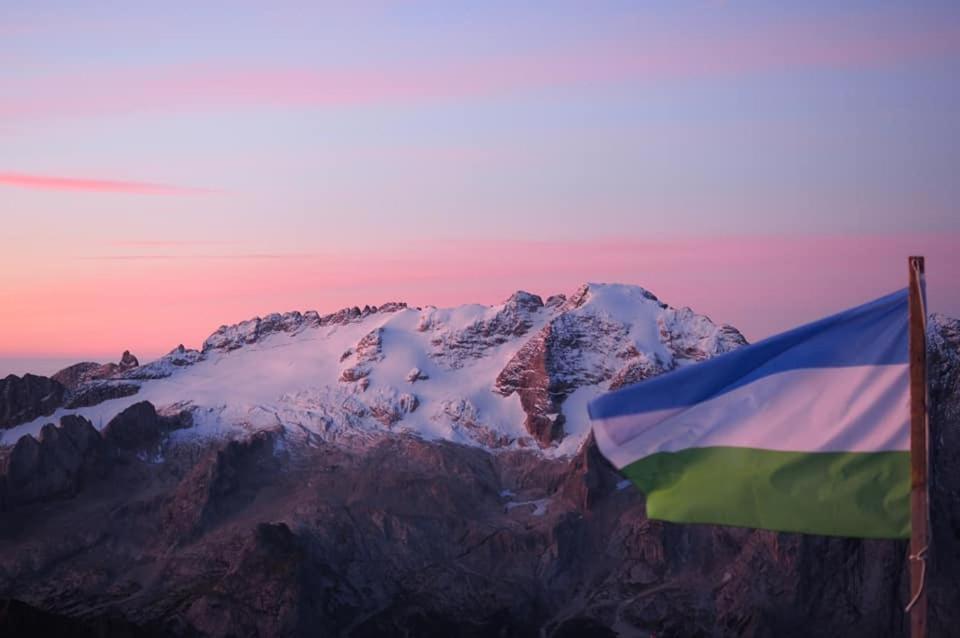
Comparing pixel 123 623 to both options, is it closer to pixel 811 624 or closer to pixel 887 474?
pixel 811 624

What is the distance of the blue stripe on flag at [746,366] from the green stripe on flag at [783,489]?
1.50 m

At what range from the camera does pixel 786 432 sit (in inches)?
1630

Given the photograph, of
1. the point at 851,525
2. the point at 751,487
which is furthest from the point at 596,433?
the point at 851,525

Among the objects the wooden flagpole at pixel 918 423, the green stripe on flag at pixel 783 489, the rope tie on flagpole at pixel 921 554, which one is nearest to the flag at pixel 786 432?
the green stripe on flag at pixel 783 489

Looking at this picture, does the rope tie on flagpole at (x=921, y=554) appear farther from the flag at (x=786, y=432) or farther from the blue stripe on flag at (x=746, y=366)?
the blue stripe on flag at (x=746, y=366)

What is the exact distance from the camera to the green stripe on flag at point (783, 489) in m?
40.0

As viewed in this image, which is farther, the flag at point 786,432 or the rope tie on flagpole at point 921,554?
the flag at point 786,432

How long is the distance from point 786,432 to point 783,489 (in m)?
1.48

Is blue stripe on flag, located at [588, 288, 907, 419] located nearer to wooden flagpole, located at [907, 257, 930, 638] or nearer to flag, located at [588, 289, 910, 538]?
flag, located at [588, 289, 910, 538]

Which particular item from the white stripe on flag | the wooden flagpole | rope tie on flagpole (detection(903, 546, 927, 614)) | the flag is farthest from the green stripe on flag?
rope tie on flagpole (detection(903, 546, 927, 614))

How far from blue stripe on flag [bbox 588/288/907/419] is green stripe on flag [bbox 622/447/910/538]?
4.92 ft

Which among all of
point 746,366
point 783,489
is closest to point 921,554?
point 783,489

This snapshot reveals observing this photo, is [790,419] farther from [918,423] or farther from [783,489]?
[918,423]

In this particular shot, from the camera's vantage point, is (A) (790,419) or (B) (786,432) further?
(A) (790,419)
